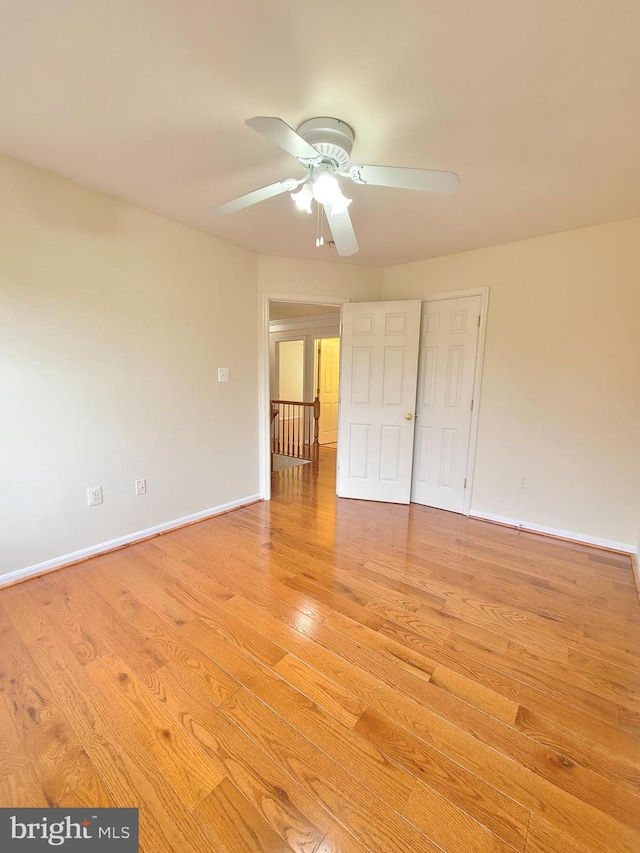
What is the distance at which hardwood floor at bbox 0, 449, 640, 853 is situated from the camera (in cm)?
104

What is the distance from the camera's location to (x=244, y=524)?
3066 mm

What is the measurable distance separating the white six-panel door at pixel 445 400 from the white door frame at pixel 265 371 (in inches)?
39.9

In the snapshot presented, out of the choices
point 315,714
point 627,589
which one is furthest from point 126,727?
point 627,589

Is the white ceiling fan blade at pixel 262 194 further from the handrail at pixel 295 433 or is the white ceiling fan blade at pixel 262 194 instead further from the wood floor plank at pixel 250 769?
the handrail at pixel 295 433

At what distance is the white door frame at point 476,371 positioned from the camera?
3111 millimetres

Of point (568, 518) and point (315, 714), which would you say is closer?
point (315, 714)

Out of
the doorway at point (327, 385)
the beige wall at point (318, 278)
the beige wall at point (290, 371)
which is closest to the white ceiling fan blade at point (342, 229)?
the beige wall at point (318, 278)

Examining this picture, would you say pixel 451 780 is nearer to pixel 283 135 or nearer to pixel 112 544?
pixel 283 135

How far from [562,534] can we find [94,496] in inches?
143

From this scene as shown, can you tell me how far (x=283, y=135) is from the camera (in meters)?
1.27

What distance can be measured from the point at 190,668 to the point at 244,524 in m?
1.54

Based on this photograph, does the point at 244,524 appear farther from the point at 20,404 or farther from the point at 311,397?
the point at 311,397

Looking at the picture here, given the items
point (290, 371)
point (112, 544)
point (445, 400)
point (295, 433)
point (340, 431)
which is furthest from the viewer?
point (290, 371)

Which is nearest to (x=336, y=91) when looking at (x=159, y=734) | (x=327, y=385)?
Result: (x=159, y=734)
